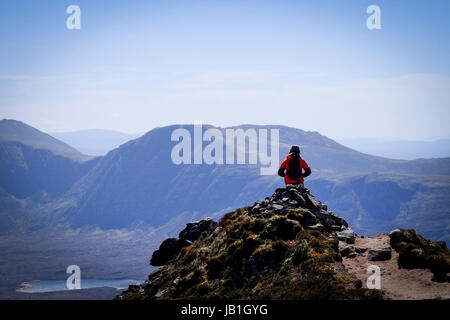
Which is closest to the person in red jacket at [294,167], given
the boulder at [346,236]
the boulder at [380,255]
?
the boulder at [346,236]

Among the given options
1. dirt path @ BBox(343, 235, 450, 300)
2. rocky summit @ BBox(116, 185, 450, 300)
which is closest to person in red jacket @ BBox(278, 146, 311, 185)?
rocky summit @ BBox(116, 185, 450, 300)

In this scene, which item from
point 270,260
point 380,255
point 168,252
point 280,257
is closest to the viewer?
point 380,255

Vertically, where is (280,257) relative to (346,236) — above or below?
below

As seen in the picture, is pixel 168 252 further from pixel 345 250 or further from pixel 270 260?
pixel 345 250

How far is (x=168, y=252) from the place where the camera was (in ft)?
188

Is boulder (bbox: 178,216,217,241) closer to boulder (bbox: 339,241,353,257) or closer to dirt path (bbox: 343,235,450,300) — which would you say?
boulder (bbox: 339,241,353,257)

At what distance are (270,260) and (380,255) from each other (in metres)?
8.42

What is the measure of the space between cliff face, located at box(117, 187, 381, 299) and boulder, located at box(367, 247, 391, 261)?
2606mm

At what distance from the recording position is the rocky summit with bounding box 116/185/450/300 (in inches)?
1164

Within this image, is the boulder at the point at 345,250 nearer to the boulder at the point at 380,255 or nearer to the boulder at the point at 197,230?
the boulder at the point at 380,255

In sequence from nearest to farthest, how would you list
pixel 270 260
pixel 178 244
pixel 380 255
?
pixel 380 255
pixel 270 260
pixel 178 244

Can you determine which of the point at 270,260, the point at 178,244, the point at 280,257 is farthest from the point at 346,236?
the point at 178,244
